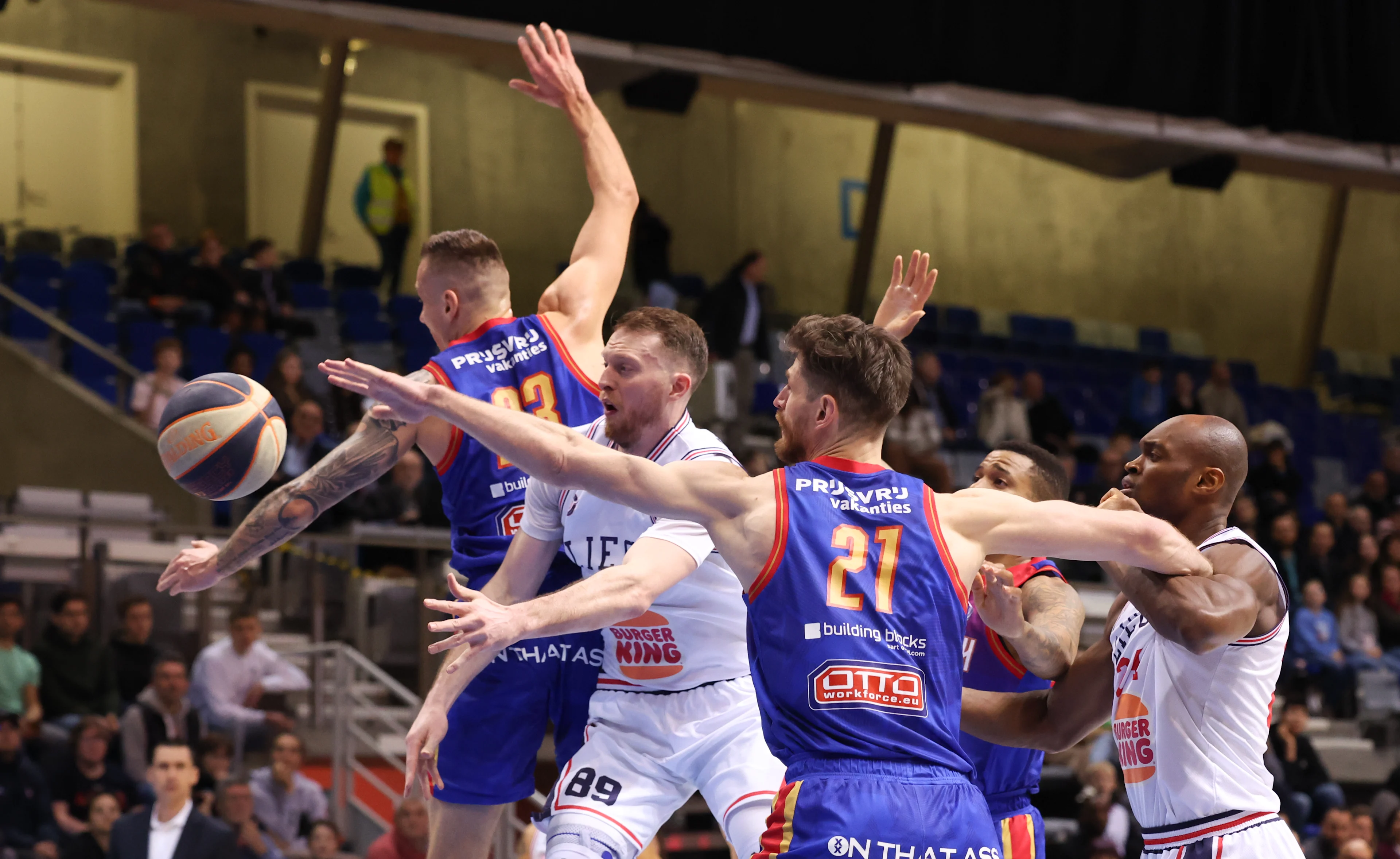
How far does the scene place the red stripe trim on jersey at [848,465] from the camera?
425 cm

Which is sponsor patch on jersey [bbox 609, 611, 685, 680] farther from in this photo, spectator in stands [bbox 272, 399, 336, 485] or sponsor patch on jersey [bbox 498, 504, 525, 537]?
spectator in stands [bbox 272, 399, 336, 485]

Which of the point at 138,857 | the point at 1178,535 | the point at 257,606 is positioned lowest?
the point at 138,857

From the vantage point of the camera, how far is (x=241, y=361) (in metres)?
13.9

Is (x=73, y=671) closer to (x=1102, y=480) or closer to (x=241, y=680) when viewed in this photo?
(x=241, y=680)

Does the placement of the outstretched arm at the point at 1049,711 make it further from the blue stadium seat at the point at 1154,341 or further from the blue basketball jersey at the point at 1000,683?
the blue stadium seat at the point at 1154,341

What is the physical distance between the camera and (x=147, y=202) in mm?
20250

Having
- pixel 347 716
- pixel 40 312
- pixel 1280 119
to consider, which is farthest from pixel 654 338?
pixel 1280 119

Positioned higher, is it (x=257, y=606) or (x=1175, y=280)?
(x=1175, y=280)

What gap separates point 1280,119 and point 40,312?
1327cm

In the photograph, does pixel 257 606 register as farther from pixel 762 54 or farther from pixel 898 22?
pixel 898 22

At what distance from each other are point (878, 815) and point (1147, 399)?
16.9 meters

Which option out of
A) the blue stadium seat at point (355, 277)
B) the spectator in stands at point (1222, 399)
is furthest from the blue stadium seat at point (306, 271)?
the spectator in stands at point (1222, 399)

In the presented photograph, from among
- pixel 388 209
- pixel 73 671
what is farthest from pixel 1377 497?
pixel 73 671

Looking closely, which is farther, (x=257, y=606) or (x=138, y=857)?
(x=257, y=606)
